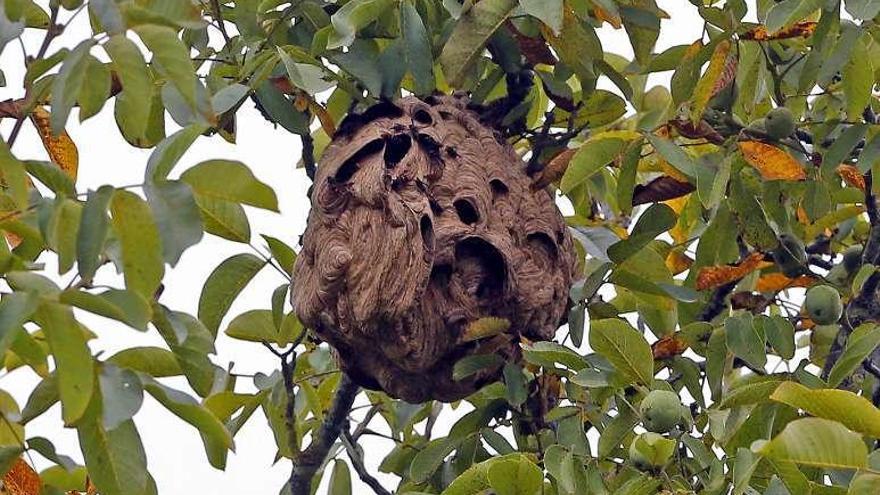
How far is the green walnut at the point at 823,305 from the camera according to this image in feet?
7.77

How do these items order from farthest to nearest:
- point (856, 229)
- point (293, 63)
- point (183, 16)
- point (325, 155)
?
point (856, 229) < point (325, 155) < point (293, 63) < point (183, 16)

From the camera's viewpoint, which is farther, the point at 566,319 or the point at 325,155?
the point at 566,319

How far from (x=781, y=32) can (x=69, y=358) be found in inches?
50.6

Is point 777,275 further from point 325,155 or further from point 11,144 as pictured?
point 11,144

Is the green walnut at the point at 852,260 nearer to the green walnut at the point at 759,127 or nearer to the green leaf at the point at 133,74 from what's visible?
the green walnut at the point at 759,127

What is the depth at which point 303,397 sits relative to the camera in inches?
110

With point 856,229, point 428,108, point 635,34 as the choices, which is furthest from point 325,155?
point 856,229

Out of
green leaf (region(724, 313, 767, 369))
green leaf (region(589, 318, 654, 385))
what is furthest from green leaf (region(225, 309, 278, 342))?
green leaf (region(724, 313, 767, 369))

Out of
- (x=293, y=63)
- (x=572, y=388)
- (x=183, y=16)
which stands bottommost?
(x=572, y=388)

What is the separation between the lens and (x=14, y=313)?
138 cm

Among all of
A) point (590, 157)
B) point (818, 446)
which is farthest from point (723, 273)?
point (818, 446)

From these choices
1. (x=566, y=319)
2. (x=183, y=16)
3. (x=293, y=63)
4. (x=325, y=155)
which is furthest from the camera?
(x=566, y=319)

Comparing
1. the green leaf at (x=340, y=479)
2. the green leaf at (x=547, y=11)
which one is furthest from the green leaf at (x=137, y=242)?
the green leaf at (x=340, y=479)

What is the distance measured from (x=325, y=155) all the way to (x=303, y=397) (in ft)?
2.29
